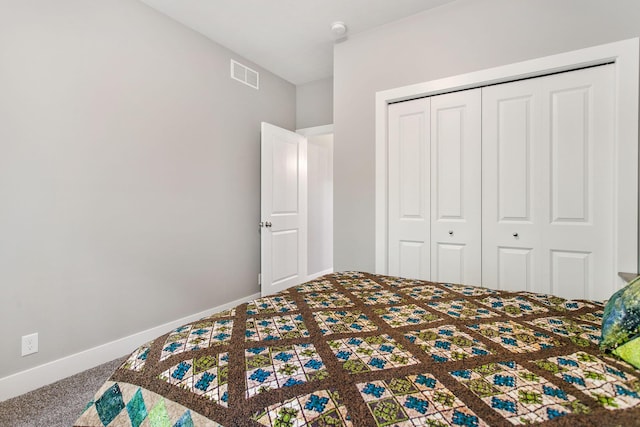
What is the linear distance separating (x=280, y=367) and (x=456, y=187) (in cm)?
212

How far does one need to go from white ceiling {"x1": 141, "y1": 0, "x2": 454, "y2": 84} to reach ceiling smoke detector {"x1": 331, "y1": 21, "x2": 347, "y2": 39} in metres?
0.04

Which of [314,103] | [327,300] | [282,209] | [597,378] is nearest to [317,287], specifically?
[327,300]

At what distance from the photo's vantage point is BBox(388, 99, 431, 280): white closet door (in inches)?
102

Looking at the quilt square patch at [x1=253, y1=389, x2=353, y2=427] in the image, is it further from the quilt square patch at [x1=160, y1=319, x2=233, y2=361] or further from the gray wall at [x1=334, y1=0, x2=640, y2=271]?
the gray wall at [x1=334, y1=0, x2=640, y2=271]

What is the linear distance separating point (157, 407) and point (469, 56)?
2790 millimetres

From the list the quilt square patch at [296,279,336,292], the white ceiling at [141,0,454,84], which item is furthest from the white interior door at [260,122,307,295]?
the quilt square patch at [296,279,336,292]

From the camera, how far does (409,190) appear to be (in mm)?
2648

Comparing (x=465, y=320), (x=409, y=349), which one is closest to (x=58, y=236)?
(x=409, y=349)

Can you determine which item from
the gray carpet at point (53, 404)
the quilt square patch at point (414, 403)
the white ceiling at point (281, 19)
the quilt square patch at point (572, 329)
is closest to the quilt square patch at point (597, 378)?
the quilt square patch at point (572, 329)

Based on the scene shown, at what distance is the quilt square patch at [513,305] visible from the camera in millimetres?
1287

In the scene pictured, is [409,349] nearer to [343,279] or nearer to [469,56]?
[343,279]

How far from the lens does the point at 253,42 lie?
305 cm

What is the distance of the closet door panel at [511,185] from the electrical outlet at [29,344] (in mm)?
3079

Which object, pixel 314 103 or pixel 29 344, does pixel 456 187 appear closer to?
pixel 314 103
